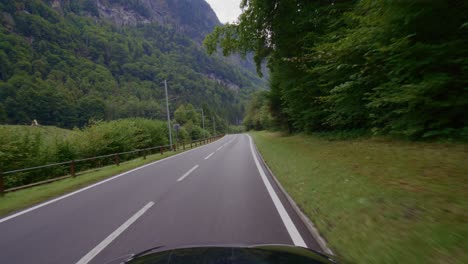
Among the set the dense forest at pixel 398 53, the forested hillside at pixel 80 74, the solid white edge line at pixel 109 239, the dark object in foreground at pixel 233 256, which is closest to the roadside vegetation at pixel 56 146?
the solid white edge line at pixel 109 239

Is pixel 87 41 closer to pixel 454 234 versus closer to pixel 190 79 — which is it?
pixel 190 79

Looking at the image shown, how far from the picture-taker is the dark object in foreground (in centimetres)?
178

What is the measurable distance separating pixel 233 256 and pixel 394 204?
3.21 m

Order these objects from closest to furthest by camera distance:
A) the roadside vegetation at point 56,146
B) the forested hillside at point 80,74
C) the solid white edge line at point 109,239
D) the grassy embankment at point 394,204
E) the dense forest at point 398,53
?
the grassy embankment at point 394,204 < the solid white edge line at point 109,239 < the dense forest at point 398,53 < the roadside vegetation at point 56,146 < the forested hillside at point 80,74

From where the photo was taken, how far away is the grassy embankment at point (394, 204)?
2.60 m

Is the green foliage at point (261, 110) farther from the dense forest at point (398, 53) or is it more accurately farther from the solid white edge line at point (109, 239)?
the solid white edge line at point (109, 239)

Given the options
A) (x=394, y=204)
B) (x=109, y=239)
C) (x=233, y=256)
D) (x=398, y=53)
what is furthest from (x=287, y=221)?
(x=398, y=53)

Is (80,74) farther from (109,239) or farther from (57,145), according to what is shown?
(109,239)

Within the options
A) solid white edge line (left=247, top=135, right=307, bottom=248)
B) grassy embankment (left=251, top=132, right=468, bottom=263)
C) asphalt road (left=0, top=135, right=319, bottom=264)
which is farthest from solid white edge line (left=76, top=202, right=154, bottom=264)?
grassy embankment (left=251, top=132, right=468, bottom=263)

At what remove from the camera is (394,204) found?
3.71m

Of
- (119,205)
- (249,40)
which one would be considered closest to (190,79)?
(249,40)

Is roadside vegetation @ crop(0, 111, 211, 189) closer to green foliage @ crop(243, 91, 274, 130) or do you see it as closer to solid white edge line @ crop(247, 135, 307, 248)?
solid white edge line @ crop(247, 135, 307, 248)

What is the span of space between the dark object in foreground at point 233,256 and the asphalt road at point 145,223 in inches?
51.9

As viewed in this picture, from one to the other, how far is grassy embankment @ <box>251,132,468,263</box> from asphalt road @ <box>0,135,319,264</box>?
531 mm
